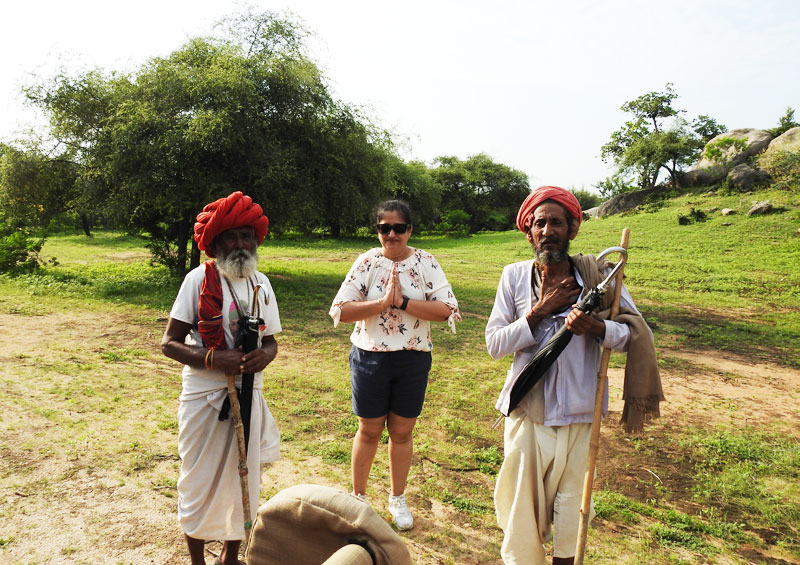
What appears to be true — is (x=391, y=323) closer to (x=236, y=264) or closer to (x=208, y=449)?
(x=236, y=264)

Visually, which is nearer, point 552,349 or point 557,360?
point 552,349

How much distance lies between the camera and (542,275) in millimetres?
2672

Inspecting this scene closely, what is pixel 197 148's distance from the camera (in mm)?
11133

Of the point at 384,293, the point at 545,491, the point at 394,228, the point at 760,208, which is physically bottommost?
the point at 545,491

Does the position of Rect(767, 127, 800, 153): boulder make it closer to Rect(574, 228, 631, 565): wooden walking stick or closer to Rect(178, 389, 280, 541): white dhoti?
Rect(574, 228, 631, 565): wooden walking stick

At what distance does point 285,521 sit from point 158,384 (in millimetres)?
5526

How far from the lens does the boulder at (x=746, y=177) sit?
81.1 feet

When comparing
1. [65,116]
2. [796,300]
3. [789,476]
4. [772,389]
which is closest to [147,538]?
[789,476]

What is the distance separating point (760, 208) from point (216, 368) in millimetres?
24222

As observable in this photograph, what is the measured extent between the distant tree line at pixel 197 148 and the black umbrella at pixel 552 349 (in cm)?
970

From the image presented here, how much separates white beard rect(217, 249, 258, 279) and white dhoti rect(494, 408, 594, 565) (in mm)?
1621

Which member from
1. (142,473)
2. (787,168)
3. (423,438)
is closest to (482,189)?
(787,168)

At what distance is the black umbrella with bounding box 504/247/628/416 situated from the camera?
2.35 m

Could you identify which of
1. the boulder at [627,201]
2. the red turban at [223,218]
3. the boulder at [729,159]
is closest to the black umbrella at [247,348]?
the red turban at [223,218]
